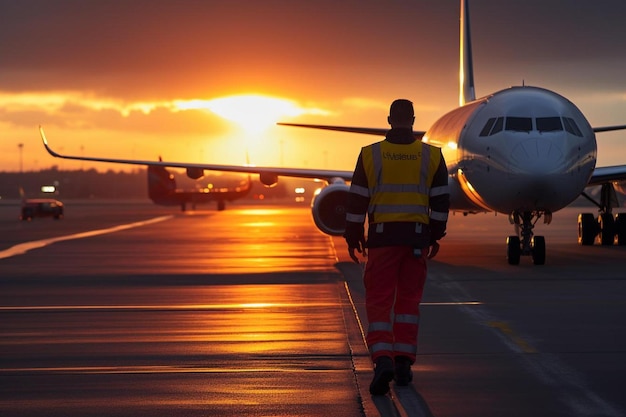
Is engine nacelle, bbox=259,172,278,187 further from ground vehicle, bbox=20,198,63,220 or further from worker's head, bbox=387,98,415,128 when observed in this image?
ground vehicle, bbox=20,198,63,220

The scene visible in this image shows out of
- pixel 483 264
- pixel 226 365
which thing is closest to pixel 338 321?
pixel 226 365

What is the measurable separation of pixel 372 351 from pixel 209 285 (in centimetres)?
835

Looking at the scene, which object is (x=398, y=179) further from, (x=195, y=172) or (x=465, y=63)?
(x=465, y=63)

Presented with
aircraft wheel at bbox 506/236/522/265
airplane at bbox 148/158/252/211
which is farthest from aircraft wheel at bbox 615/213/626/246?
airplane at bbox 148/158/252/211

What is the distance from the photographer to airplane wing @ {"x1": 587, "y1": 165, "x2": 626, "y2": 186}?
909 inches

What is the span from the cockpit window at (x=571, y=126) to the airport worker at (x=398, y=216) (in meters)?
11.4

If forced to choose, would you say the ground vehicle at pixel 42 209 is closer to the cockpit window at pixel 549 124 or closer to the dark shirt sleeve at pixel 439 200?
the cockpit window at pixel 549 124

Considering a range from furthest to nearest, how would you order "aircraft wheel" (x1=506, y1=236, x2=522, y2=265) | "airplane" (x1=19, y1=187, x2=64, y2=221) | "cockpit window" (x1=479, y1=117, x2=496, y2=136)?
1. "airplane" (x1=19, y1=187, x2=64, y2=221)
2. "cockpit window" (x1=479, y1=117, x2=496, y2=136)
3. "aircraft wheel" (x1=506, y1=236, x2=522, y2=265)

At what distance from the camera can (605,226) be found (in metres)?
27.3

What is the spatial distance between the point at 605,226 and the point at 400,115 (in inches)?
780

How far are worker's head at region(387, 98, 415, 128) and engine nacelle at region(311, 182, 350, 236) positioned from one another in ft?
51.3

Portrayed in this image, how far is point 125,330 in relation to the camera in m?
11.1

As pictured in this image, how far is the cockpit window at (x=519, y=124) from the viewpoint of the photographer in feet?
64.3

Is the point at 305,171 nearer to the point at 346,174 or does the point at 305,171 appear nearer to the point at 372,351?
the point at 346,174
